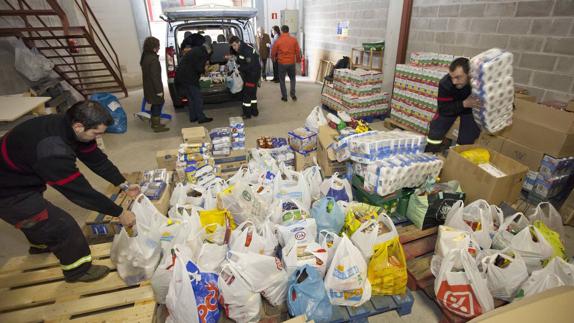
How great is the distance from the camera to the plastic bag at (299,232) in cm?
201

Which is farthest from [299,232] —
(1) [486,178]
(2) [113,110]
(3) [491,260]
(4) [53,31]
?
(4) [53,31]

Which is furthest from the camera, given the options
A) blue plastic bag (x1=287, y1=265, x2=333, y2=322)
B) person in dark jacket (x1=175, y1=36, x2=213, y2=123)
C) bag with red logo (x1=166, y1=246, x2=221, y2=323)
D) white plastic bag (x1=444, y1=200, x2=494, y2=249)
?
person in dark jacket (x1=175, y1=36, x2=213, y2=123)

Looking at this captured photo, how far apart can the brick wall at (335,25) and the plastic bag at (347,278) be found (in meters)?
5.45

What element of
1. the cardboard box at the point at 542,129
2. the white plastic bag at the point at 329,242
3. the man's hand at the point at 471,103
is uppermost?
the man's hand at the point at 471,103

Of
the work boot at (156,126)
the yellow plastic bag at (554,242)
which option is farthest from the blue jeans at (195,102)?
the yellow plastic bag at (554,242)

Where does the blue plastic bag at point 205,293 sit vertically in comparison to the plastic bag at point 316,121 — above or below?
below

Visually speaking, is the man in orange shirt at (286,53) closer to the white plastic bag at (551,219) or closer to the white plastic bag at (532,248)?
the white plastic bag at (551,219)

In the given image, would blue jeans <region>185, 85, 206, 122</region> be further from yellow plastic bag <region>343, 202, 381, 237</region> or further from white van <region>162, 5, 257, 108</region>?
yellow plastic bag <region>343, 202, 381, 237</region>

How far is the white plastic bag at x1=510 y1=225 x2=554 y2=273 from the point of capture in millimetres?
1882

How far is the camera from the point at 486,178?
94.3 inches

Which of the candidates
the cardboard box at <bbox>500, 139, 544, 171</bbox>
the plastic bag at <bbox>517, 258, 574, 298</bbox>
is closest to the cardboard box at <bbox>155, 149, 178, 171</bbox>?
the plastic bag at <bbox>517, 258, 574, 298</bbox>

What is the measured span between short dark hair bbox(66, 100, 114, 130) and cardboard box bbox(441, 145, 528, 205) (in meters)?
2.74

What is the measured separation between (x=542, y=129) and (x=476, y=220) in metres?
1.42

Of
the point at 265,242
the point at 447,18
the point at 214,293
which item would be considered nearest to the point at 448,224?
the point at 265,242
